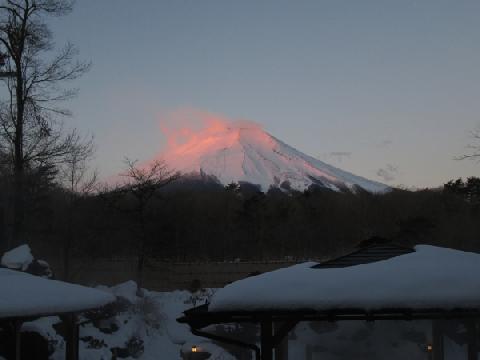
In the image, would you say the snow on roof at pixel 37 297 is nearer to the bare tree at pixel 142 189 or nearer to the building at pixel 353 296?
the building at pixel 353 296

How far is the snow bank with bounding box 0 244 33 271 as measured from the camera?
14227mm

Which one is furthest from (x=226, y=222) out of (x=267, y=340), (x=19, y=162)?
(x=267, y=340)

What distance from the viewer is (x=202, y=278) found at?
28.8 metres

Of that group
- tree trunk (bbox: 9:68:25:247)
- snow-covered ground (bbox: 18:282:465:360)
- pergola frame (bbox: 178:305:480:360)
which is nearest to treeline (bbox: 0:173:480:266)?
tree trunk (bbox: 9:68:25:247)

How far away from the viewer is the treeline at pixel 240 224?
2378 cm

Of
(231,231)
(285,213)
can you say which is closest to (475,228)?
(285,213)

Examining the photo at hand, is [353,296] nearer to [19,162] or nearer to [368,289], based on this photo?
[368,289]

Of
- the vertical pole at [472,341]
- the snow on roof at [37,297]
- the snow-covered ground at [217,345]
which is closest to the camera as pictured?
the snow on roof at [37,297]

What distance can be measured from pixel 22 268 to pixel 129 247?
50.9 ft

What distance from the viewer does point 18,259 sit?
1441cm

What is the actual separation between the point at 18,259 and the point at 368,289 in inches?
445

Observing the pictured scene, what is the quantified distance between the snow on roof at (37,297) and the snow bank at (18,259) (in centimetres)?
584

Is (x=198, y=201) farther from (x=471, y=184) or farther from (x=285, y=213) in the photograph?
(x=471, y=184)

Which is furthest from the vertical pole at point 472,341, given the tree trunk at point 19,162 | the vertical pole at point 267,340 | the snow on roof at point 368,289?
the tree trunk at point 19,162
